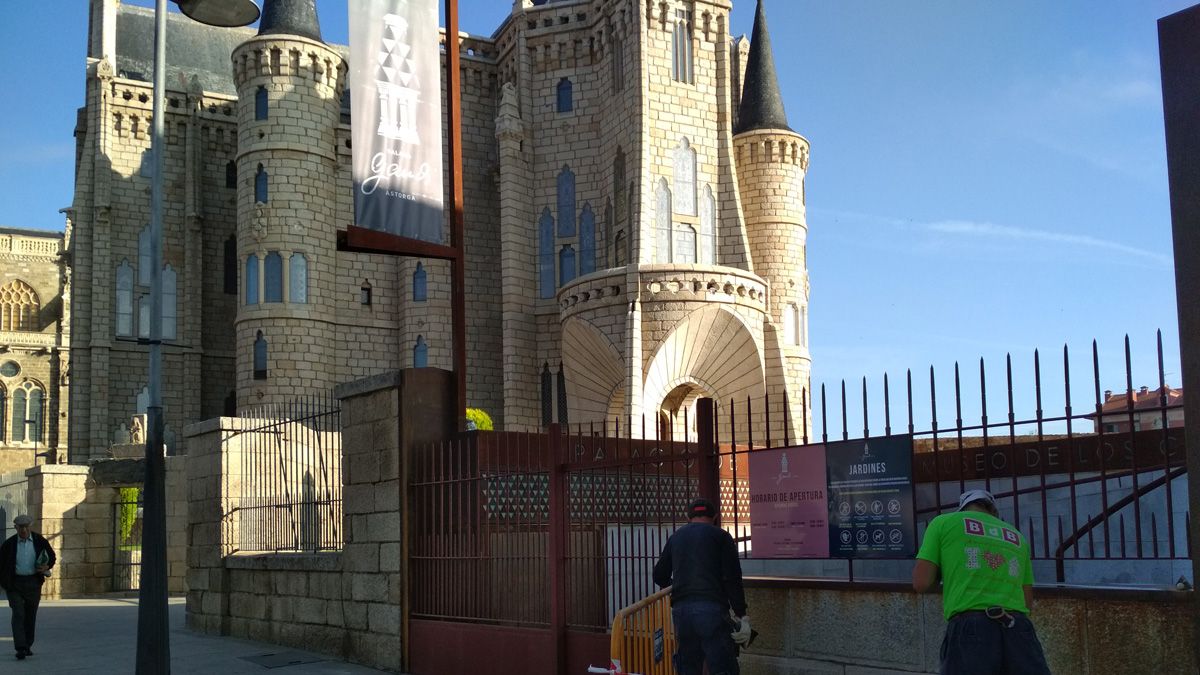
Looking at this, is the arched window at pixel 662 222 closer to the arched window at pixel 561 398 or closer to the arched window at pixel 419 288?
the arched window at pixel 561 398

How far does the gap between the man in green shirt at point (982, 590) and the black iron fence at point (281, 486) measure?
27.1ft

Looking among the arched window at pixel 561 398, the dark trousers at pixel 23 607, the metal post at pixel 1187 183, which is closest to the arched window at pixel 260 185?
the arched window at pixel 561 398

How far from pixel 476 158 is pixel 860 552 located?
3443 cm

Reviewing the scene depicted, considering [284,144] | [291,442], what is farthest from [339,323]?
[291,442]

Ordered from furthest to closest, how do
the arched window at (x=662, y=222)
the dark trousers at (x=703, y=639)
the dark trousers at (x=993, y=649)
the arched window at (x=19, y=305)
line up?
the arched window at (x=19, y=305)
the arched window at (x=662, y=222)
the dark trousers at (x=703, y=639)
the dark trousers at (x=993, y=649)

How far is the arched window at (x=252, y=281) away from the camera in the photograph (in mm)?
37750

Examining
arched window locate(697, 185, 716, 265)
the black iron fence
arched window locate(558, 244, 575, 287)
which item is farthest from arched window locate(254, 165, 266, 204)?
the black iron fence

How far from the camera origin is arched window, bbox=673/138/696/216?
117 feet

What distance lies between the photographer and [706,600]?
284 inches

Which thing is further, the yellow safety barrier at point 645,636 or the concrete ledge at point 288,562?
the concrete ledge at point 288,562

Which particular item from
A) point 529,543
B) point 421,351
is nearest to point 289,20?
point 421,351

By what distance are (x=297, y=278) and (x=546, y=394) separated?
815 cm

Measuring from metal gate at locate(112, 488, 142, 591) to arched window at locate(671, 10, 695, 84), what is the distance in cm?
1938

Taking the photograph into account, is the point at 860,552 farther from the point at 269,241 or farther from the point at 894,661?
the point at 269,241
